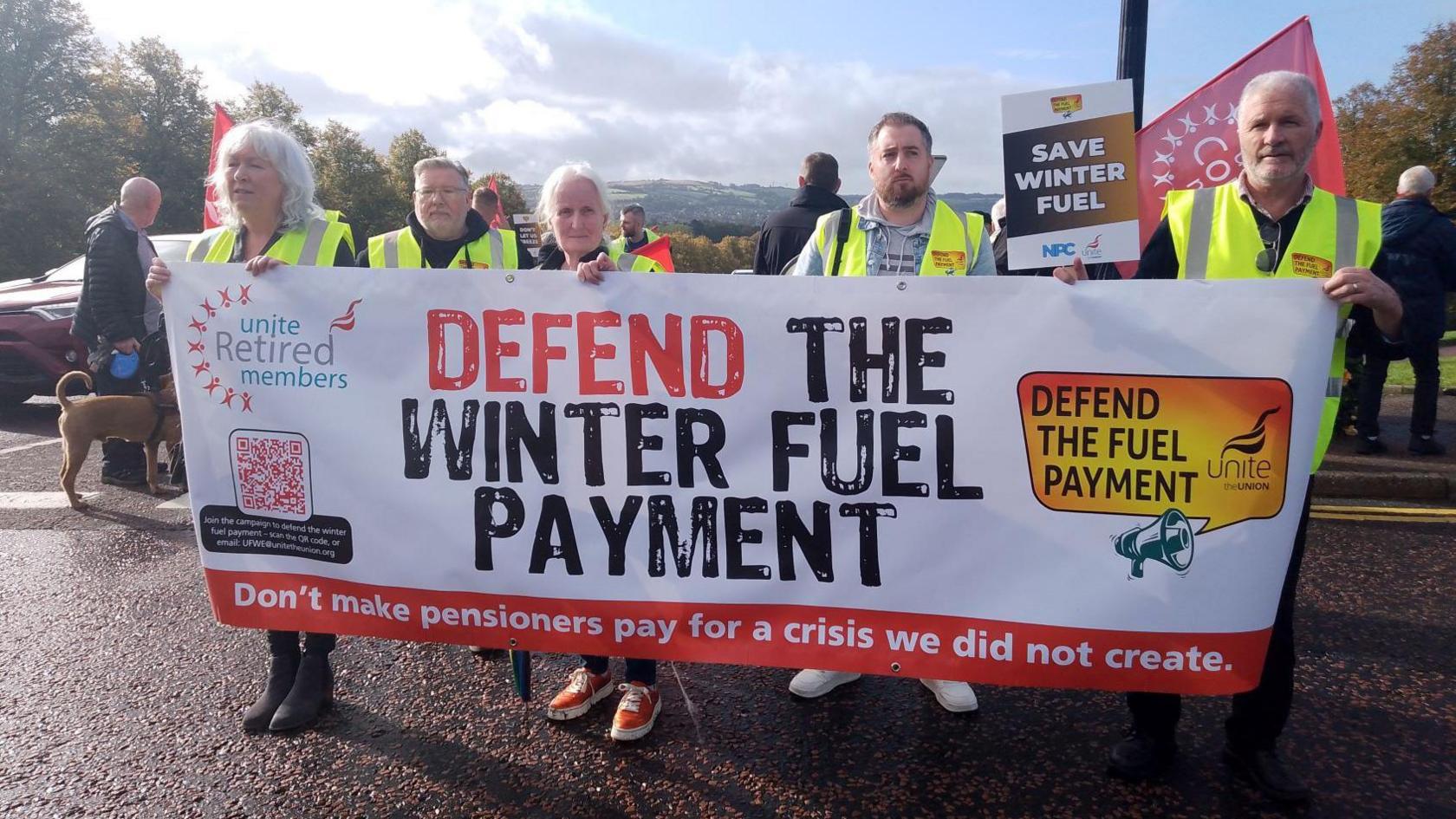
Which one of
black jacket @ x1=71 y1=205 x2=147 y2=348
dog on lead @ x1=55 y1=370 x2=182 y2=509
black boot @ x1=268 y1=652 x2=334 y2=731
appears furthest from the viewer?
black jacket @ x1=71 y1=205 x2=147 y2=348

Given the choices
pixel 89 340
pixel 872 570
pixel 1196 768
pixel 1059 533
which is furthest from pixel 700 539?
pixel 89 340

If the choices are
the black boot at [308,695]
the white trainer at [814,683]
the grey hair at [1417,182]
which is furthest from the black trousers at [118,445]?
the grey hair at [1417,182]

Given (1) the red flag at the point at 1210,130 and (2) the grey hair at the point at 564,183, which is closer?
(2) the grey hair at the point at 564,183

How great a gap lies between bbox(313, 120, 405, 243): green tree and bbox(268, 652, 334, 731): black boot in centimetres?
6170

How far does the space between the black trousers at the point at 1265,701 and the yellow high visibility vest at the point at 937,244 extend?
124cm

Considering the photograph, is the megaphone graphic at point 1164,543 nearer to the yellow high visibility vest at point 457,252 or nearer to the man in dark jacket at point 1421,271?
the yellow high visibility vest at point 457,252

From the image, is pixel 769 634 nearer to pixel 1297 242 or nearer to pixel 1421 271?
pixel 1297 242

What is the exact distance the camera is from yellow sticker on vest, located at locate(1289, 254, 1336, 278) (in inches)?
91.5

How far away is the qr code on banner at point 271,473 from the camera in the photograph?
278cm

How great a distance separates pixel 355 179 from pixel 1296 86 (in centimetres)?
7039

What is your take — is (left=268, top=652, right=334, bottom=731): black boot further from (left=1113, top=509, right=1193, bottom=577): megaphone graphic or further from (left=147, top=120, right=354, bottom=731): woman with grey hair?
(left=1113, top=509, right=1193, bottom=577): megaphone graphic

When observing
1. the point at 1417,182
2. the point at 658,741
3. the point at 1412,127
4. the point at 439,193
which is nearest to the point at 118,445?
the point at 439,193

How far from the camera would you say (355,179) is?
64.1 m

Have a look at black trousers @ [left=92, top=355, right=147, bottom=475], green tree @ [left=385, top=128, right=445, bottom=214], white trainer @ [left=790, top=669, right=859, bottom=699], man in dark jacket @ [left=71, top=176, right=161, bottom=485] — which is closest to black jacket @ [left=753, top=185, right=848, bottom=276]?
white trainer @ [left=790, top=669, right=859, bottom=699]
